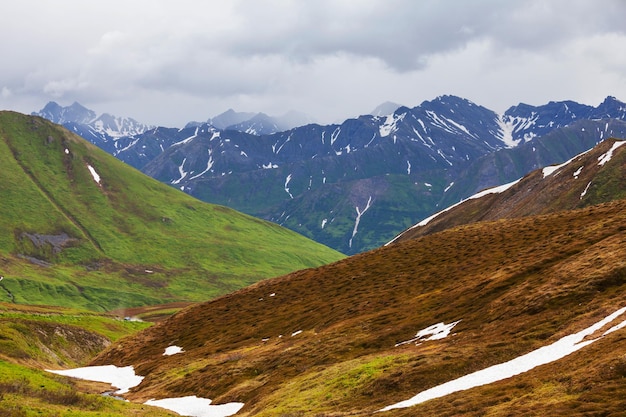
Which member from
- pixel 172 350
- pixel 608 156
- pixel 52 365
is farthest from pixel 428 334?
pixel 608 156

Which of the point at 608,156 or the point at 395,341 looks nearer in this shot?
the point at 395,341

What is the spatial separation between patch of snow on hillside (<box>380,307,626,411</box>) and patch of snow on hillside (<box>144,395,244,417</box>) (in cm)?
1915

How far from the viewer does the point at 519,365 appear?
1555 inches

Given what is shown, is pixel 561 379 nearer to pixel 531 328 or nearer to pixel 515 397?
pixel 515 397

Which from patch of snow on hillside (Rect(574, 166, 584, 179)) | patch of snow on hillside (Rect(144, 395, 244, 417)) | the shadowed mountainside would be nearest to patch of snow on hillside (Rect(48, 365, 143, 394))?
patch of snow on hillside (Rect(144, 395, 244, 417))

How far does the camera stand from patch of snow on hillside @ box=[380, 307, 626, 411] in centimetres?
3831

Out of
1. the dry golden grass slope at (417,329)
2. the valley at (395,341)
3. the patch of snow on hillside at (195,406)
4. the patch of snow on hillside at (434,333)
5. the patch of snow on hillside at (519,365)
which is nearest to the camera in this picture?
the dry golden grass slope at (417,329)

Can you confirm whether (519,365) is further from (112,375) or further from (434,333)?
(112,375)

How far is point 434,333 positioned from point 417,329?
11.0 feet

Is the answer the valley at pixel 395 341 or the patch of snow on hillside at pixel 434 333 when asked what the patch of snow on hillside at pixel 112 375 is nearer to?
the valley at pixel 395 341

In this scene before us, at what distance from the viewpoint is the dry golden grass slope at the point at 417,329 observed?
34.8 m

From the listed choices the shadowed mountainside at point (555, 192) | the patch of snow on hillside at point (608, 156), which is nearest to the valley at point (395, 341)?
the shadowed mountainside at point (555, 192)

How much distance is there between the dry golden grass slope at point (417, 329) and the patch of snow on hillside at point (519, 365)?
4.48 ft

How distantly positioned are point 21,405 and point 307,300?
186 ft
